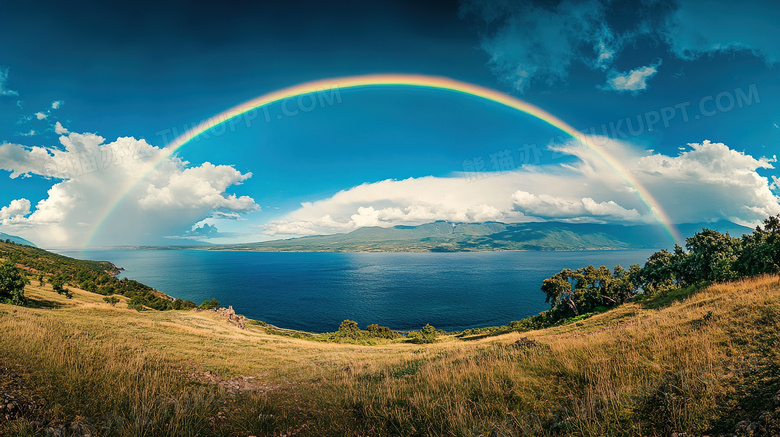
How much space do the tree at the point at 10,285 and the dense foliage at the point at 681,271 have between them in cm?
6436

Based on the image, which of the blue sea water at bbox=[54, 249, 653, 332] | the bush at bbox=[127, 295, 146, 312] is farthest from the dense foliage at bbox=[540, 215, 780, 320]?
the bush at bbox=[127, 295, 146, 312]

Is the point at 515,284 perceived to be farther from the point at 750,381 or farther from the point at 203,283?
the point at 203,283

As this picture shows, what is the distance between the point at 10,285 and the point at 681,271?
80.8m

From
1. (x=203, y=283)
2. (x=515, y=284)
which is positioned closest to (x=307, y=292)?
(x=203, y=283)

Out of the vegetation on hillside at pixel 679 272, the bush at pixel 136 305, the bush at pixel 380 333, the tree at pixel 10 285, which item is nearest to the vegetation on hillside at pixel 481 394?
the tree at pixel 10 285

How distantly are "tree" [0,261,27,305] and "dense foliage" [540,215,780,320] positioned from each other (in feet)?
211

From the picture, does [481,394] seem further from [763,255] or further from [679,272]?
[679,272]

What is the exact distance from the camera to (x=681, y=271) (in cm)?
4284

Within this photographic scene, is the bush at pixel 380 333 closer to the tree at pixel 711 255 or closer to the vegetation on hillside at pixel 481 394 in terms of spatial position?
the tree at pixel 711 255

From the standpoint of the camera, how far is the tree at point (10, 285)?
2552 centimetres

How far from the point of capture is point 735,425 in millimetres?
3801

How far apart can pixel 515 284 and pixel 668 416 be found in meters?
144

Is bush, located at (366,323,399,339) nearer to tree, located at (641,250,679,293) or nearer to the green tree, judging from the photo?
tree, located at (641,250,679,293)

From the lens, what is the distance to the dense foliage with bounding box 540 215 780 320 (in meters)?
27.6
